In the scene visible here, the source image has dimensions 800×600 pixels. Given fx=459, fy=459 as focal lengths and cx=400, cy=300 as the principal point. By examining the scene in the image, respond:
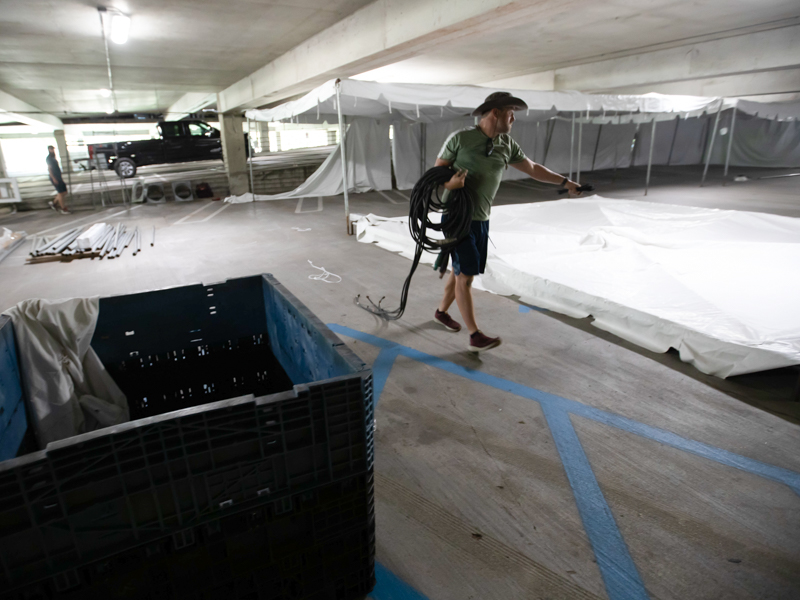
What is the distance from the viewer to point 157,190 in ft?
45.1

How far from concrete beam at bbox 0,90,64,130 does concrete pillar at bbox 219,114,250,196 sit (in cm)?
474

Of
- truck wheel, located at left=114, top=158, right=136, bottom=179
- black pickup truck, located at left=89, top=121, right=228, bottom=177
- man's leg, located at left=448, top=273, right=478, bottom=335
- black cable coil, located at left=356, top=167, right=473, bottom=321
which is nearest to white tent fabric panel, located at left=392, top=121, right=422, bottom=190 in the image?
black pickup truck, located at left=89, top=121, right=228, bottom=177

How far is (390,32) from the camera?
6.63 metres

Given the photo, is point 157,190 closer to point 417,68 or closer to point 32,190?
point 32,190

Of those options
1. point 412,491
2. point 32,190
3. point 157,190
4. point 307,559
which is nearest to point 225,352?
point 412,491

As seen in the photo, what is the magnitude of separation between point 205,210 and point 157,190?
11.7 feet

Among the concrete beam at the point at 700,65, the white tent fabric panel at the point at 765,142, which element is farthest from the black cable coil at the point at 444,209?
the white tent fabric panel at the point at 765,142

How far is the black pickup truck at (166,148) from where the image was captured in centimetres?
1494

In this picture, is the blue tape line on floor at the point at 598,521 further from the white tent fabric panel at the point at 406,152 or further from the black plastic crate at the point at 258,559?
the white tent fabric panel at the point at 406,152

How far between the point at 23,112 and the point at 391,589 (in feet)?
58.4

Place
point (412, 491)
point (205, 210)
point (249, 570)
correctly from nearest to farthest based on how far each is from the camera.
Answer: point (249, 570)
point (412, 491)
point (205, 210)

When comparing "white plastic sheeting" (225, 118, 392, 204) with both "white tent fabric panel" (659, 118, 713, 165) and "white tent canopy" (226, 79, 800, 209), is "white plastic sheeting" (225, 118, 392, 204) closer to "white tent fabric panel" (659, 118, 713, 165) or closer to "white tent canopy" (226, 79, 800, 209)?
"white tent canopy" (226, 79, 800, 209)

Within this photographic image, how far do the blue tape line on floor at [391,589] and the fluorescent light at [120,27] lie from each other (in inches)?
329

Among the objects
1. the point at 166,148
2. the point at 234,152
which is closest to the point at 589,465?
the point at 234,152
